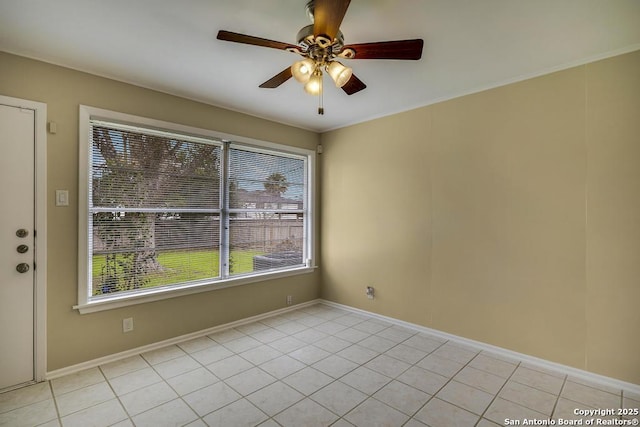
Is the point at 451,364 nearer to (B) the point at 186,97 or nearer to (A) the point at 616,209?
(A) the point at 616,209

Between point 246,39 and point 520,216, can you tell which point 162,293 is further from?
point 520,216

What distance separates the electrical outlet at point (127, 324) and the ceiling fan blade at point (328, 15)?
289cm

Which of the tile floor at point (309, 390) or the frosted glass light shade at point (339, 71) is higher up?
the frosted glass light shade at point (339, 71)

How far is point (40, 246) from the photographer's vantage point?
8.13 feet

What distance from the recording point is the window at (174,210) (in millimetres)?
2768

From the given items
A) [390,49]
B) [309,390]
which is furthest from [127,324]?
[390,49]

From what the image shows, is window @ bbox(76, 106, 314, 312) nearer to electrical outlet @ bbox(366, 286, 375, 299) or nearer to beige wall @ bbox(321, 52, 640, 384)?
electrical outlet @ bbox(366, 286, 375, 299)

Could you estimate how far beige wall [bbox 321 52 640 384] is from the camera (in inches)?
93.6

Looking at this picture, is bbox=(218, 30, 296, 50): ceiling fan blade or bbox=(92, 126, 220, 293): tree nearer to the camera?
bbox=(218, 30, 296, 50): ceiling fan blade

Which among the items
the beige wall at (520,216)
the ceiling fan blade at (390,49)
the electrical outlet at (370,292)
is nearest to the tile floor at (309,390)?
the beige wall at (520,216)

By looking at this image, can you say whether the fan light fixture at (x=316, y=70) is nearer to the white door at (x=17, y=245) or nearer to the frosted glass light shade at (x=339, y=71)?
the frosted glass light shade at (x=339, y=71)

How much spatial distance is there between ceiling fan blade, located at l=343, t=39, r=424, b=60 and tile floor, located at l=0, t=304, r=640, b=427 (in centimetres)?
228

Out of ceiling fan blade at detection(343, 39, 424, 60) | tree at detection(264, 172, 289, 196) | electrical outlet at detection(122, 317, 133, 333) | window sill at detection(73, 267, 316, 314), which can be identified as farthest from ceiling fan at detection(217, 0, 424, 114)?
electrical outlet at detection(122, 317, 133, 333)

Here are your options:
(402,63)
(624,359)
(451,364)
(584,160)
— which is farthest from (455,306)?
(402,63)
